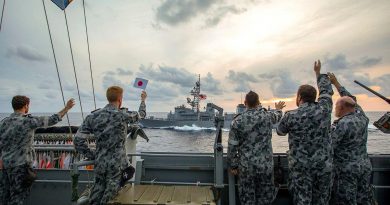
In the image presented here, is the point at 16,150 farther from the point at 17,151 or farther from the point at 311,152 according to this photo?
the point at 311,152

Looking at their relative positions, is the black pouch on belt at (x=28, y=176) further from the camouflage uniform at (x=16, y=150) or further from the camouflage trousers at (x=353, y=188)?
the camouflage trousers at (x=353, y=188)

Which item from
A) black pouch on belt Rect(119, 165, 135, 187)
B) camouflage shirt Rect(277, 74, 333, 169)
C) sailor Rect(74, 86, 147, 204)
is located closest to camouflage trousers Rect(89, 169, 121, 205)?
sailor Rect(74, 86, 147, 204)

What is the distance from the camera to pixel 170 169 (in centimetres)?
537

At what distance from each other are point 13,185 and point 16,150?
51cm

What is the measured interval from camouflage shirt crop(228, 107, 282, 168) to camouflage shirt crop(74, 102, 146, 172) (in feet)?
5.04

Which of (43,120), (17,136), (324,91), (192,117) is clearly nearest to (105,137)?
(43,120)

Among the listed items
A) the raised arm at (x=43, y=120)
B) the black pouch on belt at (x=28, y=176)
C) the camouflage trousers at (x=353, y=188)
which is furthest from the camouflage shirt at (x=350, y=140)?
the black pouch on belt at (x=28, y=176)

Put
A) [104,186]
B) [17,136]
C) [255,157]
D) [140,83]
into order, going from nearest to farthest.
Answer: [104,186] < [255,157] < [17,136] < [140,83]

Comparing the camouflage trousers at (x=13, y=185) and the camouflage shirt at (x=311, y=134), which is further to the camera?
the camouflage trousers at (x=13, y=185)

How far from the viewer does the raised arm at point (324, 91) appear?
395 cm

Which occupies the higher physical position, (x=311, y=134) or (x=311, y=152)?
(x=311, y=134)

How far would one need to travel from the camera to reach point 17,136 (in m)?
4.17

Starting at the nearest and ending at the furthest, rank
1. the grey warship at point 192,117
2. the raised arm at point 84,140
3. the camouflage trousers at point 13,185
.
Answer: the raised arm at point 84,140 → the camouflage trousers at point 13,185 → the grey warship at point 192,117

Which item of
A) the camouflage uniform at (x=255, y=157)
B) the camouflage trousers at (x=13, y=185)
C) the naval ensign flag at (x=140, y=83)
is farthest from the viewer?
the naval ensign flag at (x=140, y=83)
